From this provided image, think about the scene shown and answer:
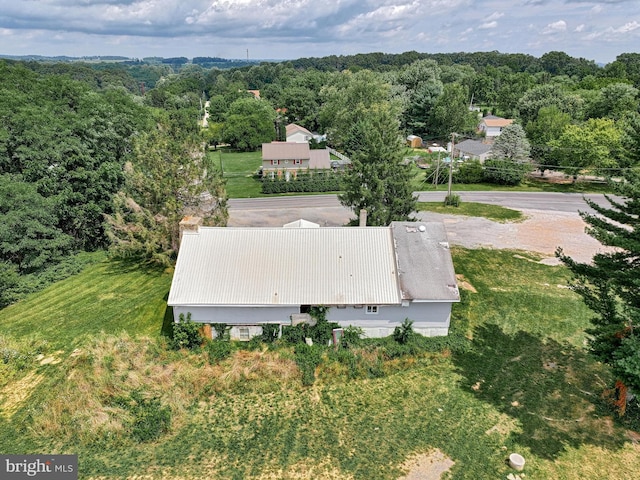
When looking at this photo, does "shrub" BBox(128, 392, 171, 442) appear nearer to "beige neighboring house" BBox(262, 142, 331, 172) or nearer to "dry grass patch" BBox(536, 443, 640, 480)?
"dry grass patch" BBox(536, 443, 640, 480)

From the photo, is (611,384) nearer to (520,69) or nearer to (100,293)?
(100,293)

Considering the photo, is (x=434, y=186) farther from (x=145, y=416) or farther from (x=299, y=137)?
(x=145, y=416)

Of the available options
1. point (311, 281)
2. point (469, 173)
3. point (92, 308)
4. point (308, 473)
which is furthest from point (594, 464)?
point (469, 173)

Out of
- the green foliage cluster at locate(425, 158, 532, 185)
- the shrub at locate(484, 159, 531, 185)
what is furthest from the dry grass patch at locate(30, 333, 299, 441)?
the shrub at locate(484, 159, 531, 185)

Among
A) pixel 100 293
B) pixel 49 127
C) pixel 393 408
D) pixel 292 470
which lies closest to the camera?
pixel 292 470

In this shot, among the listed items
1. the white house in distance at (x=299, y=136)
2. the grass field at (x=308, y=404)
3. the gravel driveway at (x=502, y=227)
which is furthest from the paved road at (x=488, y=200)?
the white house in distance at (x=299, y=136)

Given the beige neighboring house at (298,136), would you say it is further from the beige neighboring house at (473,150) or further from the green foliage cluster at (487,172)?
the green foliage cluster at (487,172)

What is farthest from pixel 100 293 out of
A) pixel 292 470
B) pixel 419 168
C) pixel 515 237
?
pixel 419 168
